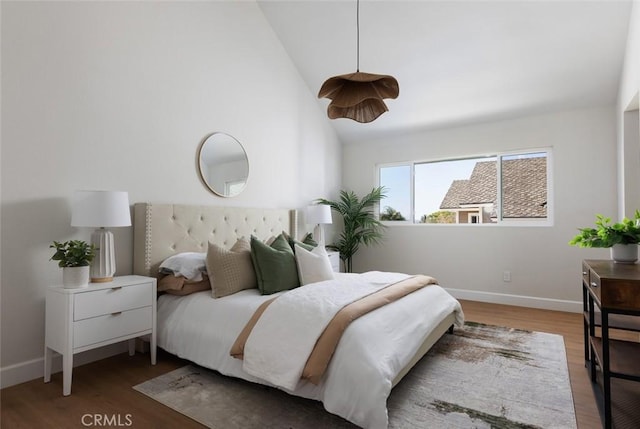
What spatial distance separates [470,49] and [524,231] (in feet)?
7.37

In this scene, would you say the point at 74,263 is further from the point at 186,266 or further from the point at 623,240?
the point at 623,240

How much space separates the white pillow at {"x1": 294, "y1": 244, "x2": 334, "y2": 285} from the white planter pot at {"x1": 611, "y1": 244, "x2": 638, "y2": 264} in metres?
1.96

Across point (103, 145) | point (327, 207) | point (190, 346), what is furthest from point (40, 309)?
point (327, 207)

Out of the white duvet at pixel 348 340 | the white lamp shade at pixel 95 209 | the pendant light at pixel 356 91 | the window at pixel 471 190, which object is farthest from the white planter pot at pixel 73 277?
the window at pixel 471 190

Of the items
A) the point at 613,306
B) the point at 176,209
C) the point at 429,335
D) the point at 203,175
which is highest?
the point at 203,175

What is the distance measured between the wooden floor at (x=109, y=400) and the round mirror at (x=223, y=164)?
164 centimetres

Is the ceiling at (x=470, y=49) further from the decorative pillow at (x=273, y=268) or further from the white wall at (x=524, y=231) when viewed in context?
the decorative pillow at (x=273, y=268)

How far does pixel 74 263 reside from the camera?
7.36ft

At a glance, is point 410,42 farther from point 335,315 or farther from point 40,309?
point 40,309

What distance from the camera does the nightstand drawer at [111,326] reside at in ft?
7.17

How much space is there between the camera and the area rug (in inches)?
73.2

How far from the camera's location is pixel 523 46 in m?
3.55

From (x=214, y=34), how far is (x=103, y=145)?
169 centimetres

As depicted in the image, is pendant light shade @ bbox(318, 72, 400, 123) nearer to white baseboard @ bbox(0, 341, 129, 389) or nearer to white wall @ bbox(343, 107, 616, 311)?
white baseboard @ bbox(0, 341, 129, 389)
